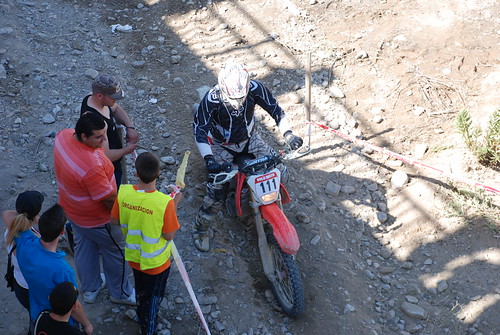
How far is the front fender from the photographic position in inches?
162

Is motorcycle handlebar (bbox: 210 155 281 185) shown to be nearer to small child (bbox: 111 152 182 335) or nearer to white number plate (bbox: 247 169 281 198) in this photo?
white number plate (bbox: 247 169 281 198)

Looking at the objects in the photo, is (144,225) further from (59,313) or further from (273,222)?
(273,222)

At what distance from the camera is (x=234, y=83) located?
4.37 metres

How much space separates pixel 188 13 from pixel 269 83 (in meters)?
2.53

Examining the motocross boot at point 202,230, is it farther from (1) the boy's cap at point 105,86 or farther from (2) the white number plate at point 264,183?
(1) the boy's cap at point 105,86

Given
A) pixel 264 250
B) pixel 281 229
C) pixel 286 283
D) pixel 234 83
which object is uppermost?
pixel 234 83

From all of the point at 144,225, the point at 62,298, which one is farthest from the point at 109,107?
the point at 62,298

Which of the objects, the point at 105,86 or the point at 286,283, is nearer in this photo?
the point at 105,86

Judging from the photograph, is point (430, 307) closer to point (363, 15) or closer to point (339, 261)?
point (339, 261)

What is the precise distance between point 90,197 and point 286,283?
1910 millimetres

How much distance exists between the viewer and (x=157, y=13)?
878cm

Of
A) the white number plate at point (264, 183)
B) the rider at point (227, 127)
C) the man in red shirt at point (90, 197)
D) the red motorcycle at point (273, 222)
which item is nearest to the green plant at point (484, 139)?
the rider at point (227, 127)

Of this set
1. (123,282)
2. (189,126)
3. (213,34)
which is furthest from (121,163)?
(213,34)

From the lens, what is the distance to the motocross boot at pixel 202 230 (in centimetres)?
490
